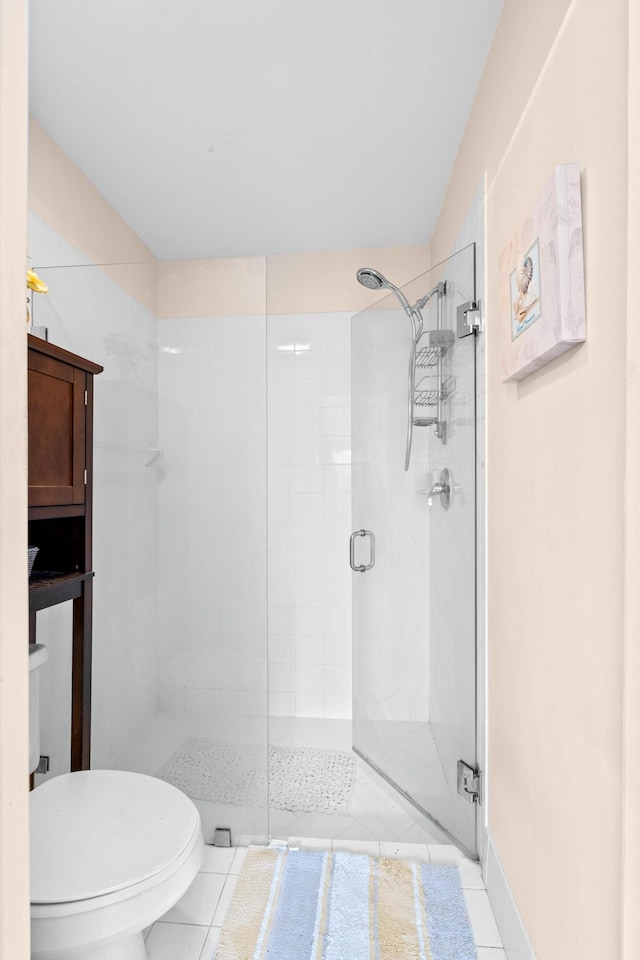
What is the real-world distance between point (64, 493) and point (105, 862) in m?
0.82

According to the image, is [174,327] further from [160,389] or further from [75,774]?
[75,774]

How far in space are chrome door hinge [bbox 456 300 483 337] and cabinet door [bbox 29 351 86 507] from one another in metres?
1.16

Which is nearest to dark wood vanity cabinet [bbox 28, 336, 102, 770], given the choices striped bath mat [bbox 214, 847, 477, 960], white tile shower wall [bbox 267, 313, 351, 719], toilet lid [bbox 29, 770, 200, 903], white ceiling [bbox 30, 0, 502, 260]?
toilet lid [bbox 29, 770, 200, 903]

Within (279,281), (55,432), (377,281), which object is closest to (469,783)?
(55,432)

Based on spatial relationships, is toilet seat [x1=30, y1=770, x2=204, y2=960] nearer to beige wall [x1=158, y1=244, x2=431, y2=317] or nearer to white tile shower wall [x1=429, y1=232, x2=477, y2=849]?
white tile shower wall [x1=429, y1=232, x2=477, y2=849]

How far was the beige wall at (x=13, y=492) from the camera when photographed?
1.84 ft

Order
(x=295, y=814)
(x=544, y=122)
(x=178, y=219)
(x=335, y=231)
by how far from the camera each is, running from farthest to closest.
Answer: (x=335, y=231) → (x=178, y=219) → (x=295, y=814) → (x=544, y=122)

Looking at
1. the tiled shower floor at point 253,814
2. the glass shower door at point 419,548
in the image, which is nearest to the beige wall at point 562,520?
the glass shower door at point 419,548

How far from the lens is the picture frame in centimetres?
88

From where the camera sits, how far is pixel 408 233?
8.87 ft

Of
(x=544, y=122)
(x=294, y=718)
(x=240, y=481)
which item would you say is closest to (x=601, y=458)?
(x=544, y=122)

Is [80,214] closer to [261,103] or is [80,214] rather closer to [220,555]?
[261,103]

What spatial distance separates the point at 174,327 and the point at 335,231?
1230 mm

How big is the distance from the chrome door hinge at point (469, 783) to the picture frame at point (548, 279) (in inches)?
48.2
